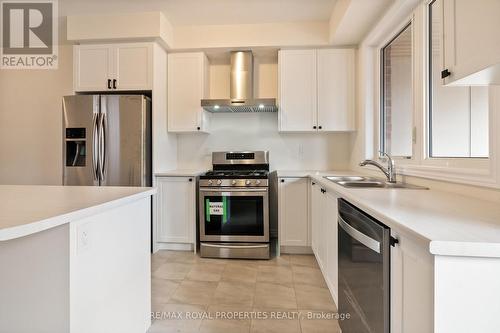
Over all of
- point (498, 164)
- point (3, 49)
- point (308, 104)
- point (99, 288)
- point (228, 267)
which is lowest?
point (228, 267)

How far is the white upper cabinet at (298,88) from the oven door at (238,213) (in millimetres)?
982

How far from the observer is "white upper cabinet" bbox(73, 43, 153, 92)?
3.01m

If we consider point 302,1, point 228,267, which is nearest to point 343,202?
point 228,267

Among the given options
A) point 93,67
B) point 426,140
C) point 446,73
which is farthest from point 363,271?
point 93,67

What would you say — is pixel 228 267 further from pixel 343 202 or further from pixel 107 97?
pixel 107 97

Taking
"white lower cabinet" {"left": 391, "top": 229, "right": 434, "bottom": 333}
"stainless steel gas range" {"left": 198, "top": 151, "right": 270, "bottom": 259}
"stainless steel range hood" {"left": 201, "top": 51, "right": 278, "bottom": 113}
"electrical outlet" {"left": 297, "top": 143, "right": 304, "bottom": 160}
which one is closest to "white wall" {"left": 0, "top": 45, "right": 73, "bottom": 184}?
"stainless steel range hood" {"left": 201, "top": 51, "right": 278, "bottom": 113}

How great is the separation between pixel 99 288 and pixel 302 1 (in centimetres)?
294

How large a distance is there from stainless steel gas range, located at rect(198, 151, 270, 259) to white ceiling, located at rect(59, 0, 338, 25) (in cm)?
178

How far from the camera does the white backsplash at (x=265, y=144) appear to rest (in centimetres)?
349

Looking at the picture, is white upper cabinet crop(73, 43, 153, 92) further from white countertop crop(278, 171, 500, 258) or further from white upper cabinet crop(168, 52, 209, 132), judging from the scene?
white countertop crop(278, 171, 500, 258)

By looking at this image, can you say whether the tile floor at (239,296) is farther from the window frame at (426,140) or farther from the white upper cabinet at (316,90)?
the white upper cabinet at (316,90)

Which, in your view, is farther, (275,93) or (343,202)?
(275,93)

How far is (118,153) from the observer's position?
289cm

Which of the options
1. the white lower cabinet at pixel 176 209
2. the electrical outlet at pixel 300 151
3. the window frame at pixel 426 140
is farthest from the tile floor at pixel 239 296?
the electrical outlet at pixel 300 151
